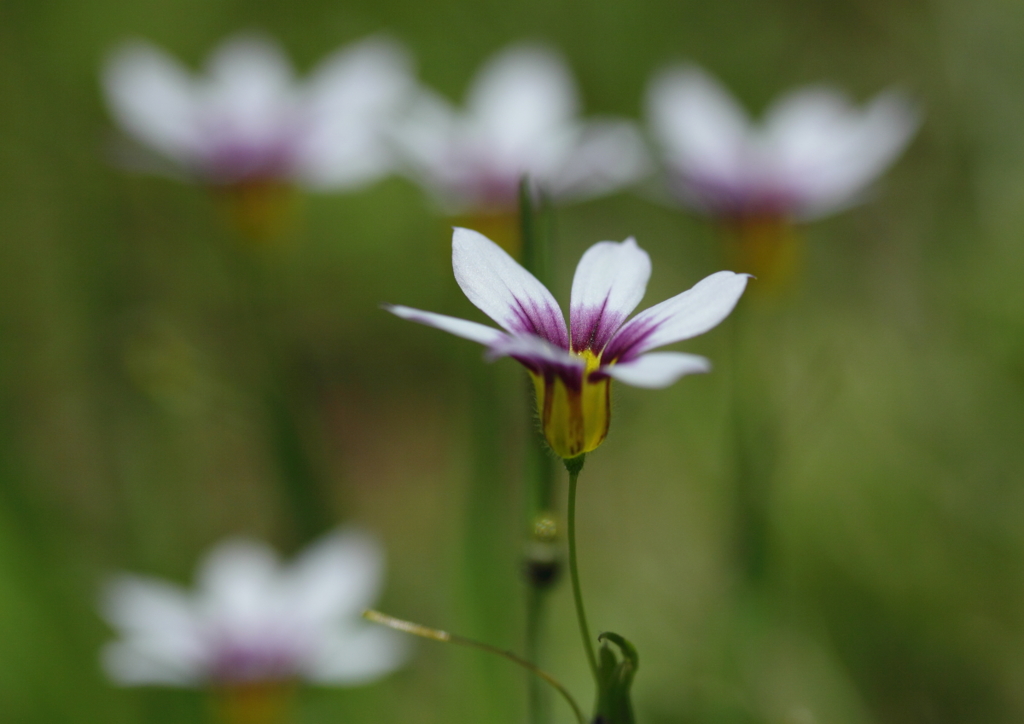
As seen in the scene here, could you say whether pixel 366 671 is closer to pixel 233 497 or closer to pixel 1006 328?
pixel 233 497

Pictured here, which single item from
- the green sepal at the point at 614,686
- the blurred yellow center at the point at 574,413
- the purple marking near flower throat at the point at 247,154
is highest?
the purple marking near flower throat at the point at 247,154

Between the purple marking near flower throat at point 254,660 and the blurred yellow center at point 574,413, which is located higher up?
the blurred yellow center at point 574,413

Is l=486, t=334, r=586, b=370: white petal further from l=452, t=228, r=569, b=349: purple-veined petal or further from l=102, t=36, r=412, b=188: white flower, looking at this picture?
l=102, t=36, r=412, b=188: white flower

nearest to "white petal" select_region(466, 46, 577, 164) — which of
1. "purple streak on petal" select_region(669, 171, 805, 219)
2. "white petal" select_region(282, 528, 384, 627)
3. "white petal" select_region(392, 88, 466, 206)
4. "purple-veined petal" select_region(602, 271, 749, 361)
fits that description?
"white petal" select_region(392, 88, 466, 206)

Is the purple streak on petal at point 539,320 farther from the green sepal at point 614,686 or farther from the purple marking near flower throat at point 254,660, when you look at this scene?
the purple marking near flower throat at point 254,660

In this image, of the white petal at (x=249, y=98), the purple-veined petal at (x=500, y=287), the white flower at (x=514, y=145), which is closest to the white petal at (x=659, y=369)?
the purple-veined petal at (x=500, y=287)

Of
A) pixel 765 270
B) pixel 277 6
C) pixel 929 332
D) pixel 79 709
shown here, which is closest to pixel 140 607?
pixel 79 709

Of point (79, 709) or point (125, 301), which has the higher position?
point (125, 301)
